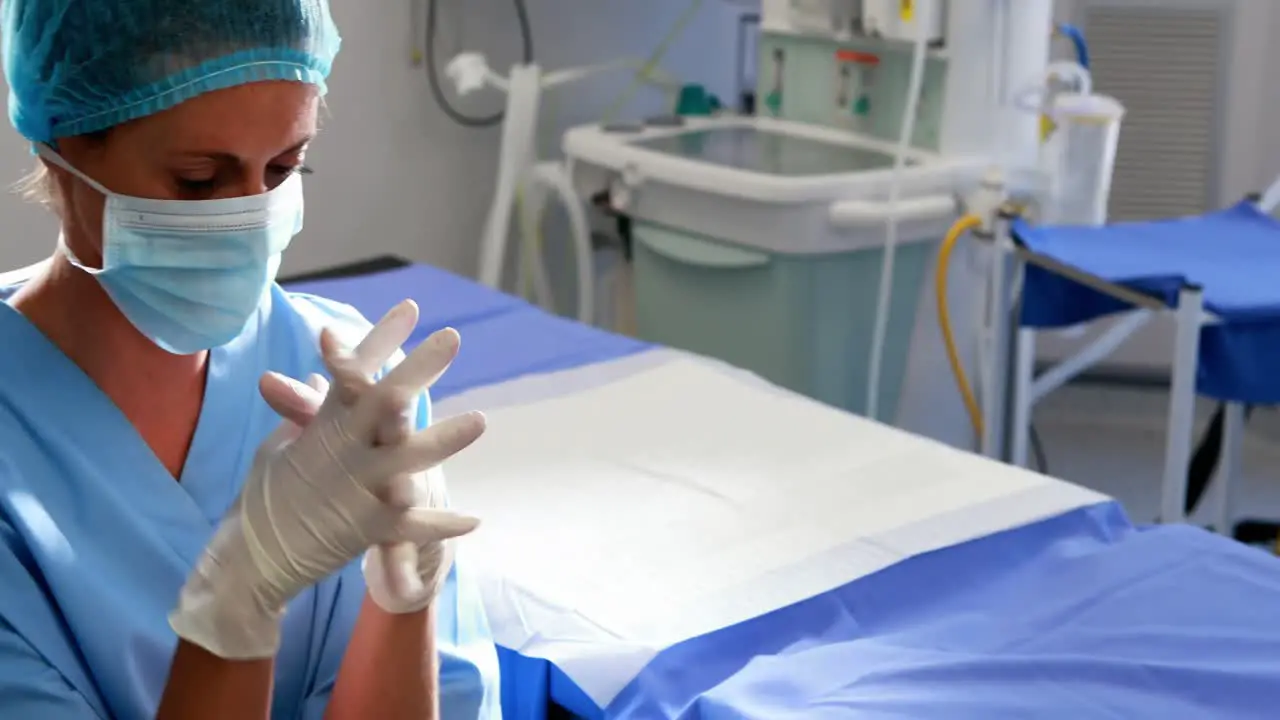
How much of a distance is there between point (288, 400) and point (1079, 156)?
1741mm

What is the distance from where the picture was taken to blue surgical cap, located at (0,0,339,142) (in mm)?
938

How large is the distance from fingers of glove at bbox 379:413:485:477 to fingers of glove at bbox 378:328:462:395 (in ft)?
0.10

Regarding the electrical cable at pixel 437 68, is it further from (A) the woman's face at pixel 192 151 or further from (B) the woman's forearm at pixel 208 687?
(B) the woman's forearm at pixel 208 687

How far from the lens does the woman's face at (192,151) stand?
954 millimetres

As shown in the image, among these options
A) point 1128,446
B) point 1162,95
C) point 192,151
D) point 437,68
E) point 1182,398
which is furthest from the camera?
point 1128,446

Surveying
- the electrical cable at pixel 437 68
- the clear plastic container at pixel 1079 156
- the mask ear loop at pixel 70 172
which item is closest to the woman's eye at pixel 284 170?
the mask ear loop at pixel 70 172

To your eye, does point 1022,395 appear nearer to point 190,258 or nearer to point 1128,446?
point 1128,446

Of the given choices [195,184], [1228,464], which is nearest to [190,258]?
[195,184]

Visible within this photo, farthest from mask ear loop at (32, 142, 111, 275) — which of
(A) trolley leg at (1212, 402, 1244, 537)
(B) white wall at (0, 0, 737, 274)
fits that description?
(A) trolley leg at (1212, 402, 1244, 537)

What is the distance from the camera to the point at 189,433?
108 cm

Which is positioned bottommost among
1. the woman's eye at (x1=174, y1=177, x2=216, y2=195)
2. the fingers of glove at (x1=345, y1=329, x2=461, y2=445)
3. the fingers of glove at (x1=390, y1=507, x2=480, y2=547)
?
the fingers of glove at (x1=390, y1=507, x2=480, y2=547)

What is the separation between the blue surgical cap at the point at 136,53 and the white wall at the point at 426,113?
Answer: 1733 millimetres

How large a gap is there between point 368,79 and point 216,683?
2.15m

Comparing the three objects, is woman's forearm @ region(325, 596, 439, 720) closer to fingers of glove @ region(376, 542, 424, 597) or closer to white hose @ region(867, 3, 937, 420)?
fingers of glove @ region(376, 542, 424, 597)
